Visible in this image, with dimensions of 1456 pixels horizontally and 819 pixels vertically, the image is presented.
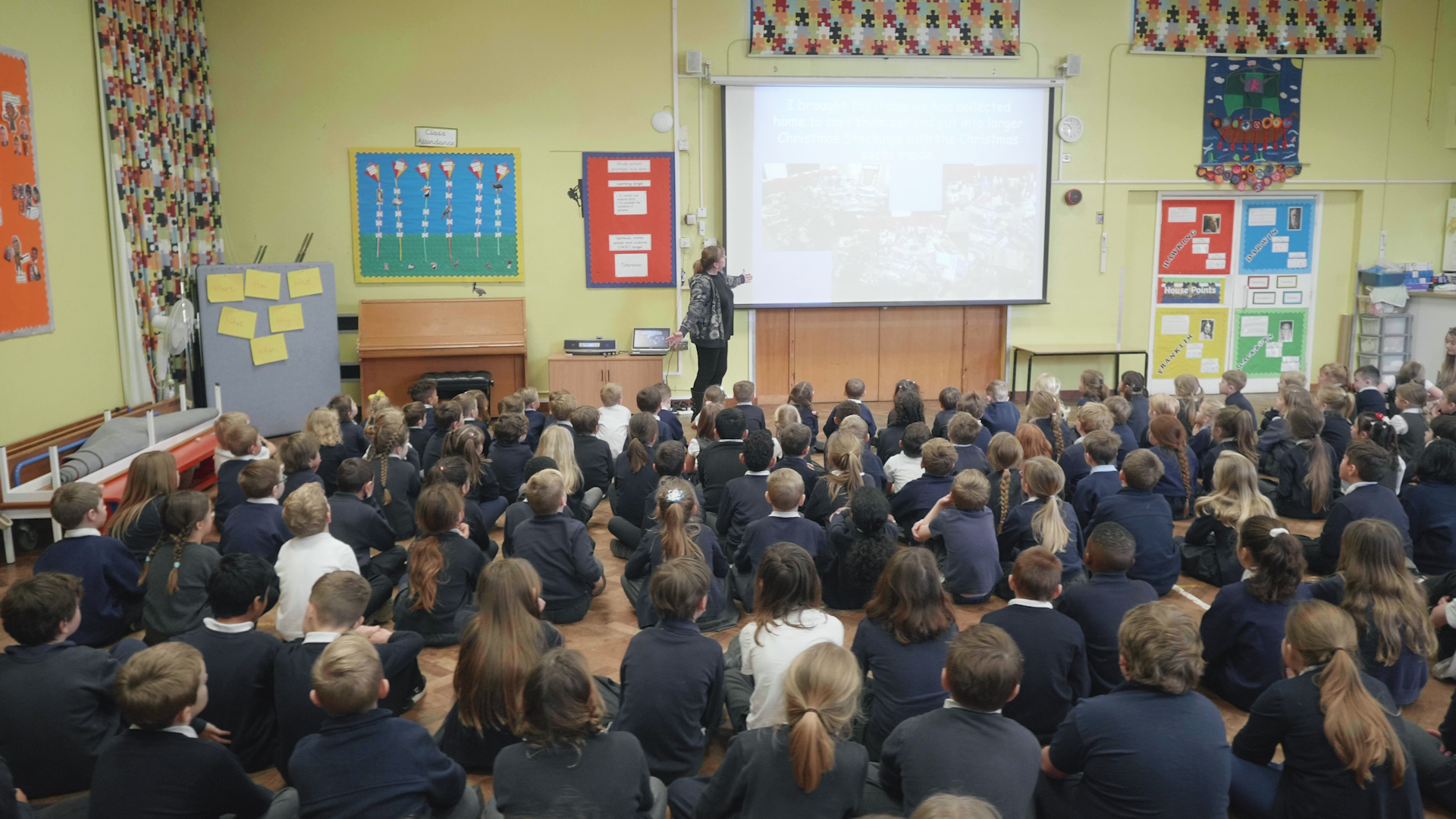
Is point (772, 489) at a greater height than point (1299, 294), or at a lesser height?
lesser

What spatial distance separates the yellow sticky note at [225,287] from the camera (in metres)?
7.77

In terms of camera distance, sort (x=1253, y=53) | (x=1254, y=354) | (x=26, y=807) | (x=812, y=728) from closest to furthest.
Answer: (x=812, y=728) → (x=26, y=807) → (x=1253, y=53) → (x=1254, y=354)

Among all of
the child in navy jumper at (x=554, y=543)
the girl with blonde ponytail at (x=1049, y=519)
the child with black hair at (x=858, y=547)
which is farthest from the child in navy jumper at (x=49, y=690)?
the girl with blonde ponytail at (x=1049, y=519)

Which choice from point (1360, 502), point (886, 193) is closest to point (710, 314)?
point (886, 193)

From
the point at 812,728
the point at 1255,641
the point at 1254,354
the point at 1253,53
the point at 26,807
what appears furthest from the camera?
the point at 1254,354

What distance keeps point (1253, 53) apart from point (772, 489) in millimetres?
8045

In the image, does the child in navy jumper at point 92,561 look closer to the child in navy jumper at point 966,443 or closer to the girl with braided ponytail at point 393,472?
the girl with braided ponytail at point 393,472

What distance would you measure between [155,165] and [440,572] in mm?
5298

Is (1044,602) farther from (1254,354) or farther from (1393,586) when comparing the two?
(1254,354)

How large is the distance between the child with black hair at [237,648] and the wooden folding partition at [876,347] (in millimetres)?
6839

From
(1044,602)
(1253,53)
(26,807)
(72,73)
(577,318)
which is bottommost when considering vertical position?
(26,807)

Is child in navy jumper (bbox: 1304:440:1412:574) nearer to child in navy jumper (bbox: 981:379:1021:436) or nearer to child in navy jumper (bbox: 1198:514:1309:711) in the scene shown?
child in navy jumper (bbox: 1198:514:1309:711)

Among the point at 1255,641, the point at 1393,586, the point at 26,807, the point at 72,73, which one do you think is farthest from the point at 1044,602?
the point at 72,73

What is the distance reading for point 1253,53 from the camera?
368 inches
